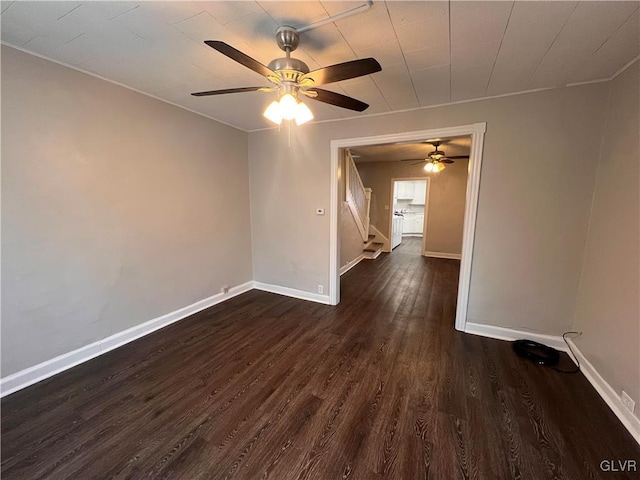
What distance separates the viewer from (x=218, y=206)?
3518 mm

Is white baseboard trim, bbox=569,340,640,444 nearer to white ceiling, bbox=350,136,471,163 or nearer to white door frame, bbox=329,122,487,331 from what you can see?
white door frame, bbox=329,122,487,331

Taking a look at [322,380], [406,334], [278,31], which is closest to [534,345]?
[406,334]

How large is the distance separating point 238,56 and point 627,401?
3.18m

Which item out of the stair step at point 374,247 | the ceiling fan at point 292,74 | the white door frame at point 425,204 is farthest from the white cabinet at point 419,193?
the ceiling fan at point 292,74

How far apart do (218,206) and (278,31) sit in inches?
95.9

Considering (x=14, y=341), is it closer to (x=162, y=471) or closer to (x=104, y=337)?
(x=104, y=337)

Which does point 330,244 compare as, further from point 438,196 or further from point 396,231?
point 396,231

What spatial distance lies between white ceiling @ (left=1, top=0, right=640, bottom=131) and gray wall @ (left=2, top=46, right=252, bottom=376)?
0.33 meters

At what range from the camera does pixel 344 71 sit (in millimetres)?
1374

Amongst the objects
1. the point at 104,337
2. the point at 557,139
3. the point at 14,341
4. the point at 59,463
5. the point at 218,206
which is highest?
the point at 557,139

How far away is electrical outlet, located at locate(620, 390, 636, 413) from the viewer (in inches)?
64.6

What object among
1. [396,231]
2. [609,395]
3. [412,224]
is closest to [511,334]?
[609,395]

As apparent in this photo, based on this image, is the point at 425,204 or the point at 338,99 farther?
the point at 425,204

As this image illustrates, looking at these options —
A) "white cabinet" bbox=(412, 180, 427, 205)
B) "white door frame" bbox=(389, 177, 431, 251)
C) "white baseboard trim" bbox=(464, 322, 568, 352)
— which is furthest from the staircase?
"white cabinet" bbox=(412, 180, 427, 205)
